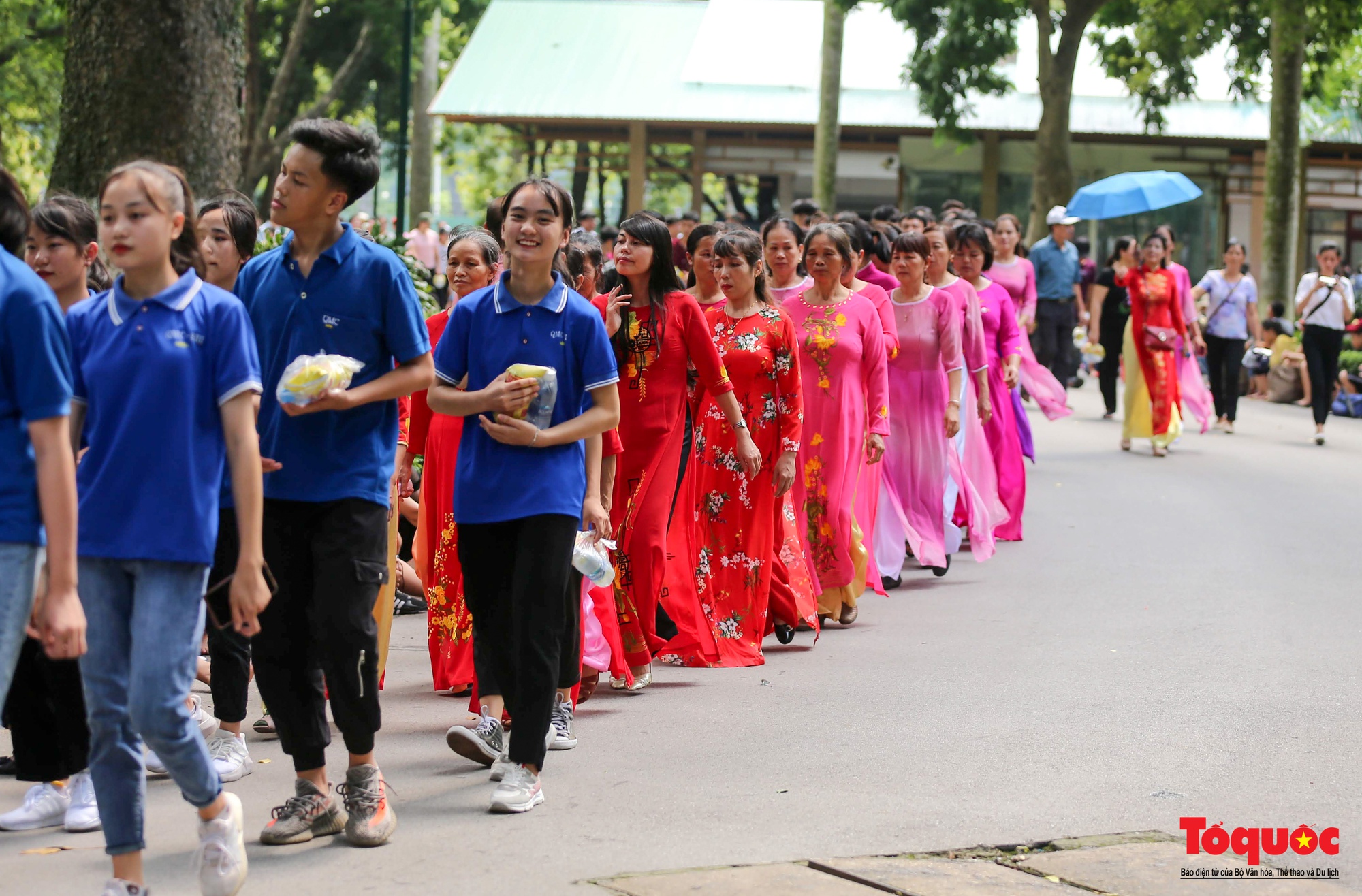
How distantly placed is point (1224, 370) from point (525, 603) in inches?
586

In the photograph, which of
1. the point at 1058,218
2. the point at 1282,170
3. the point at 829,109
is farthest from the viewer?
the point at 829,109

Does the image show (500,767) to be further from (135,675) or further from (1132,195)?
(1132,195)

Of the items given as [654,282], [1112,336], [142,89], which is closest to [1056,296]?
[1112,336]

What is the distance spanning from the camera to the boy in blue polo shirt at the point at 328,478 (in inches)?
186

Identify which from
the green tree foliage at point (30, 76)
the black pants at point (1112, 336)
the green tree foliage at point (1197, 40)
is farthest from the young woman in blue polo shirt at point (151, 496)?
the green tree foliage at point (30, 76)

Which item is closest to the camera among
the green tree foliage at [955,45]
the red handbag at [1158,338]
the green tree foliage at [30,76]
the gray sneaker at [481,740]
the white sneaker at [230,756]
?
the white sneaker at [230,756]

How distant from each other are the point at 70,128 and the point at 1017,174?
78.5 feet

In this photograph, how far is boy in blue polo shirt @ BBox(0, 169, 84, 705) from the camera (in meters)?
3.68

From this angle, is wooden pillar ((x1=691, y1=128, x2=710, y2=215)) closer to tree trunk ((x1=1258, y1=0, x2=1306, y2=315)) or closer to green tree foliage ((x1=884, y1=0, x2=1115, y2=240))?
green tree foliage ((x1=884, y1=0, x2=1115, y2=240))

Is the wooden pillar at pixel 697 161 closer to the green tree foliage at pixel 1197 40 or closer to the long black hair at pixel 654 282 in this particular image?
the green tree foliage at pixel 1197 40

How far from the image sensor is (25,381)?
368 cm

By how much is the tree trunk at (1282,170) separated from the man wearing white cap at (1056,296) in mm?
7244

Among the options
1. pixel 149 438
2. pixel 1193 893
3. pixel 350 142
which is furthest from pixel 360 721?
pixel 1193 893

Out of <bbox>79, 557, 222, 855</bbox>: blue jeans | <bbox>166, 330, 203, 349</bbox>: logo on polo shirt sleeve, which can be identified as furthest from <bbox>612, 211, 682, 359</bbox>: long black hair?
<bbox>79, 557, 222, 855</bbox>: blue jeans
